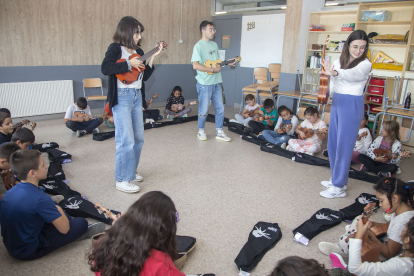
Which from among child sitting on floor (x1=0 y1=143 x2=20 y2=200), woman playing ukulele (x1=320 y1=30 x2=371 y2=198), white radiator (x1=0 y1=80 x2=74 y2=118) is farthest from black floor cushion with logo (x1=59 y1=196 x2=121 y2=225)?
white radiator (x1=0 y1=80 x2=74 y2=118)

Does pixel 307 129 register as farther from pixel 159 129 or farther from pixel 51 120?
pixel 51 120

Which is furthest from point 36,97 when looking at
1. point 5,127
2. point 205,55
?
point 205,55

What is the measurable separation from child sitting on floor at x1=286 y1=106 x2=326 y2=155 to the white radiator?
402cm

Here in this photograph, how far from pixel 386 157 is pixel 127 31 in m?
2.91

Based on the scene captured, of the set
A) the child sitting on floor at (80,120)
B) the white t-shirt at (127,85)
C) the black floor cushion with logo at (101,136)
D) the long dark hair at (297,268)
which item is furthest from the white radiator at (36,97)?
the long dark hair at (297,268)

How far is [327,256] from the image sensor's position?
2025 mm

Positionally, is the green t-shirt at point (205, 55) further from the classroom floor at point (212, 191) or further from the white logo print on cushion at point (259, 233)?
the white logo print on cushion at point (259, 233)

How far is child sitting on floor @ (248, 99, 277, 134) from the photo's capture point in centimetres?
472

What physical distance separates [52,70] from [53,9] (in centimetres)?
101

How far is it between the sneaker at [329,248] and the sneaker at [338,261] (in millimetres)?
85

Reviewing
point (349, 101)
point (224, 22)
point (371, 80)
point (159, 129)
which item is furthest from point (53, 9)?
point (371, 80)

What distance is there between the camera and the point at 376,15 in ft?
15.6

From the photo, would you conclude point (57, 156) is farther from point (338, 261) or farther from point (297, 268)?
point (297, 268)

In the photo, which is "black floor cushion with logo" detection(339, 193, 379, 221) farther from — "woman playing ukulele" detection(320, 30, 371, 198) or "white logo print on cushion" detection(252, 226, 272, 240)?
"white logo print on cushion" detection(252, 226, 272, 240)
